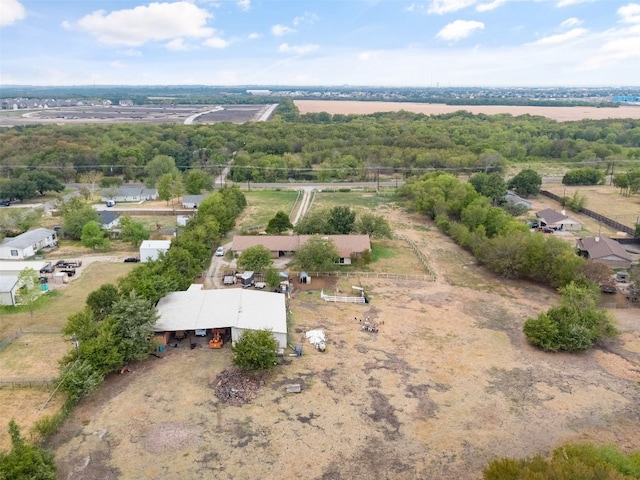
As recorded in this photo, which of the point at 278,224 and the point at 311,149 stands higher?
the point at 311,149

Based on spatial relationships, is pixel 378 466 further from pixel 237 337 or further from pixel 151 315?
pixel 151 315

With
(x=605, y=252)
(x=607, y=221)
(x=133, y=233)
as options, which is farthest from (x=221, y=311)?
(x=607, y=221)

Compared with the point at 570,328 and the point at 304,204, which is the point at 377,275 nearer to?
the point at 570,328

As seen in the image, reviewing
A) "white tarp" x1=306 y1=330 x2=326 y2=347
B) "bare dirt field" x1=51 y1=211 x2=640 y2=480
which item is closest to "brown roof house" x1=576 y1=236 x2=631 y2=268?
"bare dirt field" x1=51 y1=211 x2=640 y2=480

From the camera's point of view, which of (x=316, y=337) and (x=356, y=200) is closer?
(x=316, y=337)

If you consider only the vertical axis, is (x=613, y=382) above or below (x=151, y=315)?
below

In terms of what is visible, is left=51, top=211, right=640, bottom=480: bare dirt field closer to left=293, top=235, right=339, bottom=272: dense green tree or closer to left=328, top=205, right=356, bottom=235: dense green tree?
left=293, top=235, right=339, bottom=272: dense green tree

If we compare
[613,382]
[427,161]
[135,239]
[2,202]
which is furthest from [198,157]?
[613,382]
